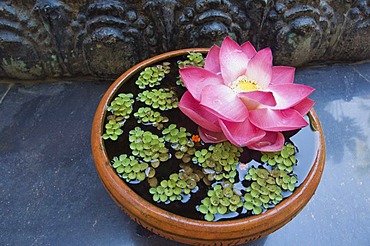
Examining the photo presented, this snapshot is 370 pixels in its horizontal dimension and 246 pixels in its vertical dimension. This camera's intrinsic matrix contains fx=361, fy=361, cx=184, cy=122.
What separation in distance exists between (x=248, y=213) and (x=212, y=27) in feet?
2.72

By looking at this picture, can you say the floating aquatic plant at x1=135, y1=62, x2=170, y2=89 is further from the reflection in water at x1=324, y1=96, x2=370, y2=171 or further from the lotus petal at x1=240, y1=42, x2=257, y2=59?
the reflection in water at x1=324, y1=96, x2=370, y2=171

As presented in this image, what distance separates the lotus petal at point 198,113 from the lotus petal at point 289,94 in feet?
0.54

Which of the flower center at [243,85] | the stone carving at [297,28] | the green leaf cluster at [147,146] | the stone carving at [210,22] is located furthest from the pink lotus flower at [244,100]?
the stone carving at [297,28]

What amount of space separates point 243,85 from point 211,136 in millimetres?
164

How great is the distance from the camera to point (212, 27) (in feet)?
4.68

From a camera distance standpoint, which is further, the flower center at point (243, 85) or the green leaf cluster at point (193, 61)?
the green leaf cluster at point (193, 61)

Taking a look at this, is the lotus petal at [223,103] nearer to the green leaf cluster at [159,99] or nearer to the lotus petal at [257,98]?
the lotus petal at [257,98]

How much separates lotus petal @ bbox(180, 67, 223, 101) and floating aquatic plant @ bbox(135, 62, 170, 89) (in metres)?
0.20

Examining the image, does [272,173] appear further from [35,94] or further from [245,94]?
[35,94]

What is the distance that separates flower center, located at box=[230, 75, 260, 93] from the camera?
966mm

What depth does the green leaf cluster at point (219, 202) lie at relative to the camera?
2.78 ft

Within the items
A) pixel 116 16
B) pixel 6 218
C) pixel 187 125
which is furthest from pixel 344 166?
pixel 6 218

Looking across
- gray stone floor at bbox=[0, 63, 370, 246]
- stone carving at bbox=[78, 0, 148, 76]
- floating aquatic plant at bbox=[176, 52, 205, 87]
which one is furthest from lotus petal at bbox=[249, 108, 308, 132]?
stone carving at bbox=[78, 0, 148, 76]

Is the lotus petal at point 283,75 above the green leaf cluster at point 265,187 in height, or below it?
above
